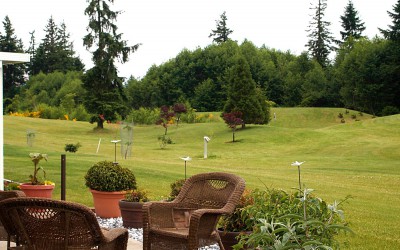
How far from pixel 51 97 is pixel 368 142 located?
3673cm

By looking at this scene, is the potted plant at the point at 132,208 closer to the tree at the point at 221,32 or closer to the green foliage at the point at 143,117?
the green foliage at the point at 143,117

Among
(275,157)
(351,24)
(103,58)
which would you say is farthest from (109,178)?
(351,24)

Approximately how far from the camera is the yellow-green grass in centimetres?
1038

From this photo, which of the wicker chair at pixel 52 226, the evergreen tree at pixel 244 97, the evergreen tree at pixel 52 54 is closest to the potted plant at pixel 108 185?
the wicker chair at pixel 52 226

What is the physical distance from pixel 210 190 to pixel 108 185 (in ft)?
7.12

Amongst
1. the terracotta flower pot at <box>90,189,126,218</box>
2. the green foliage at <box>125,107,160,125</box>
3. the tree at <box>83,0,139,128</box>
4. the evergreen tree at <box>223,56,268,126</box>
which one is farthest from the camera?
the green foliage at <box>125,107,160,125</box>

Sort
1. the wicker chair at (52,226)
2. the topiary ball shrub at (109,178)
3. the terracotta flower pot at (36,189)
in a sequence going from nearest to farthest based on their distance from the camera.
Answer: the wicker chair at (52,226), the topiary ball shrub at (109,178), the terracotta flower pot at (36,189)

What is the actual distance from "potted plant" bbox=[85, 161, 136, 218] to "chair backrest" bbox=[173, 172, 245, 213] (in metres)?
1.91

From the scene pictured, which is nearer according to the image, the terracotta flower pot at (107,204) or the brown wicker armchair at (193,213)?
the brown wicker armchair at (193,213)

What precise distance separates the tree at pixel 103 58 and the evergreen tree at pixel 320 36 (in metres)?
26.7

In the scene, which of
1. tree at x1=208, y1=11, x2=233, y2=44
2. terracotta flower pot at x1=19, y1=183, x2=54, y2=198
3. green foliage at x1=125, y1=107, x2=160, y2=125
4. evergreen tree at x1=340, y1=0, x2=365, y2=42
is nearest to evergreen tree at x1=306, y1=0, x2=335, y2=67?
evergreen tree at x1=340, y1=0, x2=365, y2=42

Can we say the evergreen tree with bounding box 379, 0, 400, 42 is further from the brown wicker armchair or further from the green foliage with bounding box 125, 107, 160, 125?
the brown wicker armchair

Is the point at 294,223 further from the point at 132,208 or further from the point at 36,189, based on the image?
the point at 36,189

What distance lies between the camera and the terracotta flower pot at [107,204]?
22.3 ft
